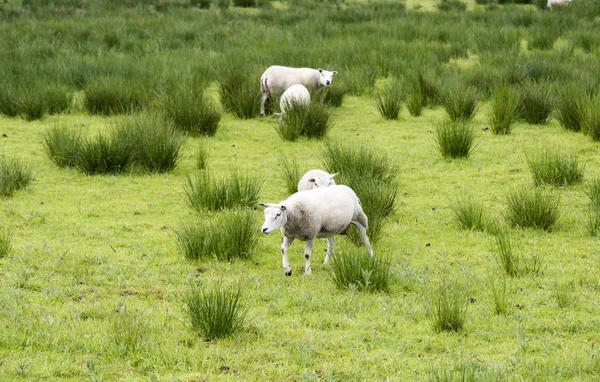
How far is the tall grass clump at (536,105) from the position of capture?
1204 cm

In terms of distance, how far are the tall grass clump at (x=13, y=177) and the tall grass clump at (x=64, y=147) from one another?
24.5 inches

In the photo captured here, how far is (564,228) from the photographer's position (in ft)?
25.3

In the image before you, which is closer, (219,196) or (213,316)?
(213,316)

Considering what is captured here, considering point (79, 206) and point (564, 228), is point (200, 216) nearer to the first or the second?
point (79, 206)

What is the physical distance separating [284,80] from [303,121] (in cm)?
163

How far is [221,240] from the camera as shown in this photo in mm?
6789

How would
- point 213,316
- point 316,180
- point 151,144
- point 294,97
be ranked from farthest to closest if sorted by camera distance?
point 294,97 → point 151,144 → point 316,180 → point 213,316

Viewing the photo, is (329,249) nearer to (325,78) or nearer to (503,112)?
(503,112)

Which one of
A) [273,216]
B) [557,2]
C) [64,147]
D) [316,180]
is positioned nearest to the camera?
[273,216]

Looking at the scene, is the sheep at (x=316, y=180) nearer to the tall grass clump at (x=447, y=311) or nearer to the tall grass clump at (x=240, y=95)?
the tall grass clump at (x=447, y=311)

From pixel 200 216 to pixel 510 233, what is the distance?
2.96 metres

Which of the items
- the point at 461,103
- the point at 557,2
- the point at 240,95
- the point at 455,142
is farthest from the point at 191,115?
the point at 557,2

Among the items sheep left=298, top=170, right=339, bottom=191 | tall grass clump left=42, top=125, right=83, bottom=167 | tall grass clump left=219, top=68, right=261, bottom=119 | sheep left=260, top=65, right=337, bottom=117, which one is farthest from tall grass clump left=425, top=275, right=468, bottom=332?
tall grass clump left=219, top=68, right=261, bottom=119

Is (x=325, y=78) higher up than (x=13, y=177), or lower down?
higher up
